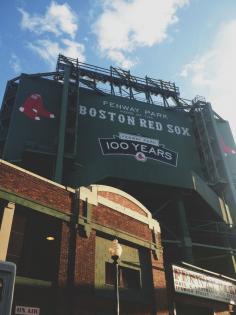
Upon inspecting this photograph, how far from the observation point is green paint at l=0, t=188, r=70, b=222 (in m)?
13.6

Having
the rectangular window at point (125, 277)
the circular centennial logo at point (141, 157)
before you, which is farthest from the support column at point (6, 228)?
the circular centennial logo at point (141, 157)

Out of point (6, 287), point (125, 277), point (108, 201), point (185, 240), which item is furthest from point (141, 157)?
point (6, 287)

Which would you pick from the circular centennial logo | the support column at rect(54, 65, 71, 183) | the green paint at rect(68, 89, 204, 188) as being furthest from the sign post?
the circular centennial logo

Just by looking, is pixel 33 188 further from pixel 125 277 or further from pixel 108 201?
pixel 125 277

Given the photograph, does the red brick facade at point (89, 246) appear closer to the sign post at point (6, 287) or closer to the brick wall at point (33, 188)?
the brick wall at point (33, 188)

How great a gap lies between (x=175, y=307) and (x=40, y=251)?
27.0 feet

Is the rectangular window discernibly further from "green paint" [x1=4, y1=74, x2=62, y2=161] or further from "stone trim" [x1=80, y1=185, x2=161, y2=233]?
"green paint" [x1=4, y1=74, x2=62, y2=161]

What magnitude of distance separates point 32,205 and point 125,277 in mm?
5858

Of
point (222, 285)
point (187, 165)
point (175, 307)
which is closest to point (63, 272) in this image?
point (175, 307)

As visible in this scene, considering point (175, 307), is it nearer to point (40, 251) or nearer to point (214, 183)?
point (40, 251)

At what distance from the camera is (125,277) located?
1642 centimetres

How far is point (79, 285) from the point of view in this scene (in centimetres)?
1391

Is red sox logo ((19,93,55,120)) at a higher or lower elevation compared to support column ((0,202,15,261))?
higher

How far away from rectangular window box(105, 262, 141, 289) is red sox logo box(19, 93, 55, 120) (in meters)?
18.3
